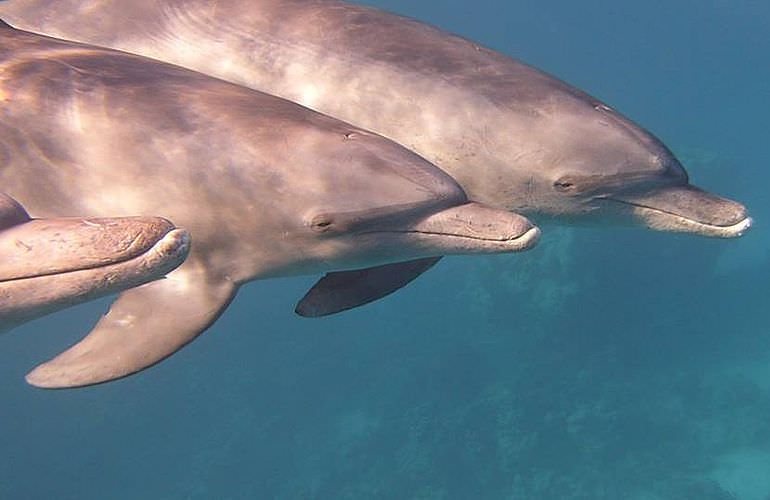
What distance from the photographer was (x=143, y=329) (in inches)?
213

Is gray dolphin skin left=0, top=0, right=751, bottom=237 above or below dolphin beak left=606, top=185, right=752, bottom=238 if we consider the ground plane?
above

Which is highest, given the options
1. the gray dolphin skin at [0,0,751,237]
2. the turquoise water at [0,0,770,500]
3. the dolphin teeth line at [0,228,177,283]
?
the gray dolphin skin at [0,0,751,237]

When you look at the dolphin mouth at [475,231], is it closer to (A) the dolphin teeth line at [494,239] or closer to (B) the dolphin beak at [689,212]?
(A) the dolphin teeth line at [494,239]

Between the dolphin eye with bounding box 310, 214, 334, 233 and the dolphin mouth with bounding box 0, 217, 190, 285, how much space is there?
4.73 ft

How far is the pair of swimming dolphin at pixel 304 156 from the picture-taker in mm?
4977

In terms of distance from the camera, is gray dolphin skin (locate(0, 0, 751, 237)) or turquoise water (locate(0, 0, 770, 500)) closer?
gray dolphin skin (locate(0, 0, 751, 237))

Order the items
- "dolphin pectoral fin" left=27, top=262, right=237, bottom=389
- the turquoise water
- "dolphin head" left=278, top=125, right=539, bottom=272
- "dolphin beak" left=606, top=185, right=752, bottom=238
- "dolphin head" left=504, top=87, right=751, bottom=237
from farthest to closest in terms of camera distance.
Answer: the turquoise water, "dolphin beak" left=606, top=185, right=752, bottom=238, "dolphin head" left=504, top=87, right=751, bottom=237, "dolphin pectoral fin" left=27, top=262, right=237, bottom=389, "dolphin head" left=278, top=125, right=539, bottom=272

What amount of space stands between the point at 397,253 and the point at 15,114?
8.81 ft

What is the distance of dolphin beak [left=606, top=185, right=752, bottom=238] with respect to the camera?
18.6ft

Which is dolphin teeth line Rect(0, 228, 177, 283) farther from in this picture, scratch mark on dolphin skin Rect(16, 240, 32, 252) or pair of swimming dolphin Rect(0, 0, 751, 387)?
pair of swimming dolphin Rect(0, 0, 751, 387)

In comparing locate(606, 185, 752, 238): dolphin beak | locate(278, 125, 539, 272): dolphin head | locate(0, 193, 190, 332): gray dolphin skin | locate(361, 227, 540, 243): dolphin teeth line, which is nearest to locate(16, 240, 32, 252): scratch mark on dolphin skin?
locate(0, 193, 190, 332): gray dolphin skin

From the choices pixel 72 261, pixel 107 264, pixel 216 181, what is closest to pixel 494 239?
pixel 216 181

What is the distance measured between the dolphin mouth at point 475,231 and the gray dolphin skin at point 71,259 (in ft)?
5.88

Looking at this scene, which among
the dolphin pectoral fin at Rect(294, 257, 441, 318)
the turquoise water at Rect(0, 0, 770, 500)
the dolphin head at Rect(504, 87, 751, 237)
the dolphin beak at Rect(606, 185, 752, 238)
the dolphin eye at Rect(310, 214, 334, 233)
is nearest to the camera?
the dolphin eye at Rect(310, 214, 334, 233)
